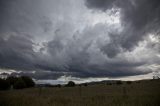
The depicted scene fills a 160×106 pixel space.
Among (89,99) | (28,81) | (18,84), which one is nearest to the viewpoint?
(89,99)

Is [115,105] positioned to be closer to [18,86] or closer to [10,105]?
[10,105]

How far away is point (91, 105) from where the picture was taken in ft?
57.1

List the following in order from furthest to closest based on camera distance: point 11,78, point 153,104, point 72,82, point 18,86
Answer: point 11,78 < point 72,82 < point 18,86 < point 153,104

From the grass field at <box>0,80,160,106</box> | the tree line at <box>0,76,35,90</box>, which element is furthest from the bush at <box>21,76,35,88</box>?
the grass field at <box>0,80,160,106</box>

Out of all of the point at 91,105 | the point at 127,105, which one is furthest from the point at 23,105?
the point at 127,105

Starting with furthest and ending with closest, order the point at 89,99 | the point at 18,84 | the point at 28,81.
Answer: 1. the point at 28,81
2. the point at 18,84
3. the point at 89,99

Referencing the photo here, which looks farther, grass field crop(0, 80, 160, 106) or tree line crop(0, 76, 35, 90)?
tree line crop(0, 76, 35, 90)

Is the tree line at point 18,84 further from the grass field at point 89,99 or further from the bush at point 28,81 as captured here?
the grass field at point 89,99

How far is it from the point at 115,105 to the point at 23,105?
8030mm

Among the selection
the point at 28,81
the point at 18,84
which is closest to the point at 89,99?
the point at 18,84

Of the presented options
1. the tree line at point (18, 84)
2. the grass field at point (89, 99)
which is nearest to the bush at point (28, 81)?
the tree line at point (18, 84)

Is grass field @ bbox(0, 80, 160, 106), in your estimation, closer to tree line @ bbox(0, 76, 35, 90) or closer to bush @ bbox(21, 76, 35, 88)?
tree line @ bbox(0, 76, 35, 90)

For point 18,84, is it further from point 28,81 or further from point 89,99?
point 89,99

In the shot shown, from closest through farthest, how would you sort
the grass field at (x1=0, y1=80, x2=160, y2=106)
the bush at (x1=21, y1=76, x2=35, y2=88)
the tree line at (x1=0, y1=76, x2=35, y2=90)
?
the grass field at (x1=0, y1=80, x2=160, y2=106), the tree line at (x1=0, y1=76, x2=35, y2=90), the bush at (x1=21, y1=76, x2=35, y2=88)
